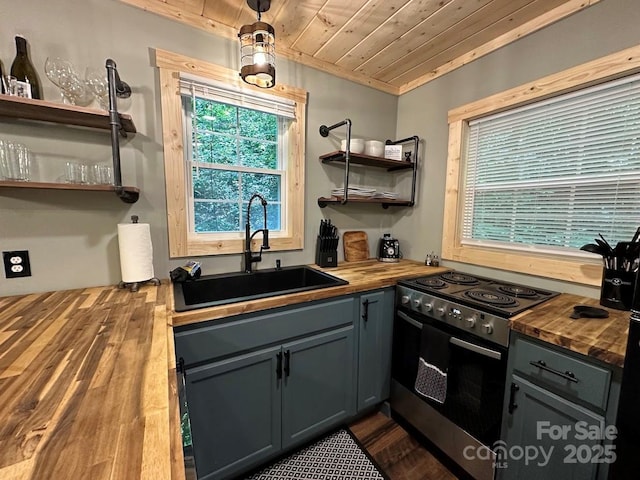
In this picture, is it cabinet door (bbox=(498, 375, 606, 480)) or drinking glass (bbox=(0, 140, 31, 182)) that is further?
drinking glass (bbox=(0, 140, 31, 182))

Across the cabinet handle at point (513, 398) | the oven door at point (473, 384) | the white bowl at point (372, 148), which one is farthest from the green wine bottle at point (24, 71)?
the cabinet handle at point (513, 398)

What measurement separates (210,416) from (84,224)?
117cm

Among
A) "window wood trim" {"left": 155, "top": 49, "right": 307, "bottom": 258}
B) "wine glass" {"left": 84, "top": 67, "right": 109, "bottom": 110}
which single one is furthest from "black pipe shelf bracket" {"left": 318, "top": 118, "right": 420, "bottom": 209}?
"wine glass" {"left": 84, "top": 67, "right": 109, "bottom": 110}

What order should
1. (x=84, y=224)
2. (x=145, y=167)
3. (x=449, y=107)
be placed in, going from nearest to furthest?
(x=84, y=224) < (x=145, y=167) < (x=449, y=107)

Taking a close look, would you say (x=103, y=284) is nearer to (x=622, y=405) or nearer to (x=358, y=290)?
(x=358, y=290)

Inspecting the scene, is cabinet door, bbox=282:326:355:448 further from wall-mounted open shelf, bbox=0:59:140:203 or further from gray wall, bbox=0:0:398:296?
wall-mounted open shelf, bbox=0:59:140:203

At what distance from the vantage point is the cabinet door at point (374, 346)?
1.75 meters

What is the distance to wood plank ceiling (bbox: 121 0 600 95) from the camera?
60.2 inches

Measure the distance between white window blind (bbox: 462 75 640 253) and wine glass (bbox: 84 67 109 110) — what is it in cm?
232

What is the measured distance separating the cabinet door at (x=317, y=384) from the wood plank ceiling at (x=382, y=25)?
1.84 metres

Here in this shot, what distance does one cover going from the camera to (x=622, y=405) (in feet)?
2.91

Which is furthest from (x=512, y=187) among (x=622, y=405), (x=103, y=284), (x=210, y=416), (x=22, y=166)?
(x=22, y=166)

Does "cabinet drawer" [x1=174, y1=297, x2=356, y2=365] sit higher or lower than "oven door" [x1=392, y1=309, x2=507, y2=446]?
higher

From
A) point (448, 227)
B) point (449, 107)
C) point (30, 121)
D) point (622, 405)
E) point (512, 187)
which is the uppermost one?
point (449, 107)
